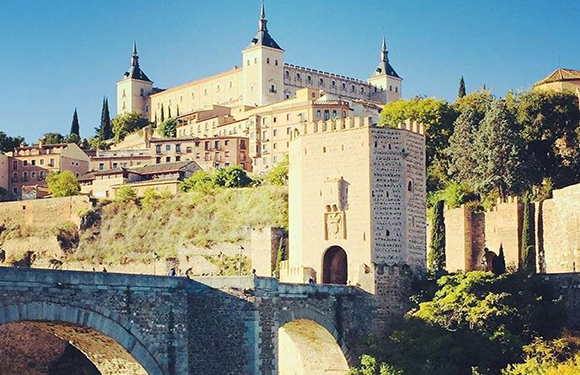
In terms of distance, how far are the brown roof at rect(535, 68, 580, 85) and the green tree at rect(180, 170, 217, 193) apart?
63.6ft

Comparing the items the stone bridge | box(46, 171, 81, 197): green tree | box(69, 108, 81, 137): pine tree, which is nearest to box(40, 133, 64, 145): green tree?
box(69, 108, 81, 137): pine tree

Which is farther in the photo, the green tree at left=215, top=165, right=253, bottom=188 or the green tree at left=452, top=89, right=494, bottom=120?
the green tree at left=215, top=165, right=253, bottom=188

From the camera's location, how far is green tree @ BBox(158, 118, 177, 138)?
10294cm

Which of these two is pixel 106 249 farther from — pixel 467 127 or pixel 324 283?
pixel 324 283

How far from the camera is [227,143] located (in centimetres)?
8894

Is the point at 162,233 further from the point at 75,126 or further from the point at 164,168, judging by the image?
the point at 75,126

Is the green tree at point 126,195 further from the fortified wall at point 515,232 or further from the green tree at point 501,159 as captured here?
the fortified wall at point 515,232

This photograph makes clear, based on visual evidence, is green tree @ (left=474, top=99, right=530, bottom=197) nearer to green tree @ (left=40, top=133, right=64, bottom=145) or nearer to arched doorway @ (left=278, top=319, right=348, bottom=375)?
arched doorway @ (left=278, top=319, right=348, bottom=375)

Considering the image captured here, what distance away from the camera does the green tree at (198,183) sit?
67375mm

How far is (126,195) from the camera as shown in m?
68.6

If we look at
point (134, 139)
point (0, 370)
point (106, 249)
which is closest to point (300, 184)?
point (0, 370)

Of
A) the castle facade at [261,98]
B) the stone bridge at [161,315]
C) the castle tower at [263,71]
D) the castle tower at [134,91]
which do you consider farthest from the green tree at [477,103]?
the castle tower at [134,91]

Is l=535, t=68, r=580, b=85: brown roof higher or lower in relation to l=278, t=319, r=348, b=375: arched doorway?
higher

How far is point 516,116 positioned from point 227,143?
37.1m
